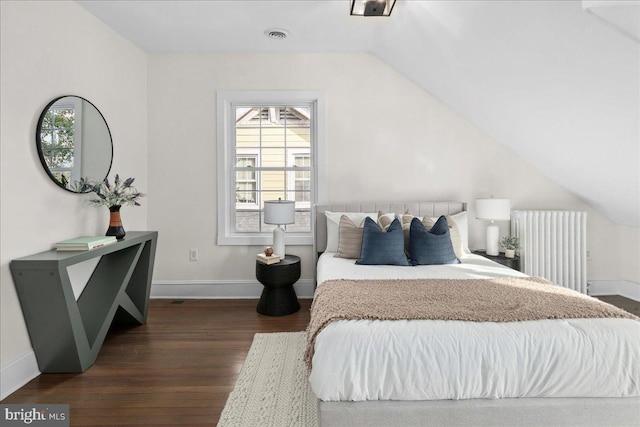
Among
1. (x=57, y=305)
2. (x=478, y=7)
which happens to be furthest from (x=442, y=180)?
(x=57, y=305)

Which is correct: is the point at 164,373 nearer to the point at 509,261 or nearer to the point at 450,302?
the point at 450,302

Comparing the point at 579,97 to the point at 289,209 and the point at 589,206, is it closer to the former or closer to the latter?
the point at 589,206

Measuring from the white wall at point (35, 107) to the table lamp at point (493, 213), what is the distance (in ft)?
12.0

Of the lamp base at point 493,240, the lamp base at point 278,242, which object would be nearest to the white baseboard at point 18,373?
the lamp base at point 278,242

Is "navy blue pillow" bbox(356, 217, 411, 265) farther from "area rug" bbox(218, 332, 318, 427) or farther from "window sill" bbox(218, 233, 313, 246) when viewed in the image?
"window sill" bbox(218, 233, 313, 246)

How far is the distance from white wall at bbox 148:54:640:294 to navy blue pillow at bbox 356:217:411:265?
1078 mm

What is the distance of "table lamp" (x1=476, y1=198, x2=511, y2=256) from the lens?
355 cm

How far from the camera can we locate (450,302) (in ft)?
6.33

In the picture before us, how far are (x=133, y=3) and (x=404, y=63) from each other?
253 centimetres

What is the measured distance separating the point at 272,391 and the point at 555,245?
333 centimetres

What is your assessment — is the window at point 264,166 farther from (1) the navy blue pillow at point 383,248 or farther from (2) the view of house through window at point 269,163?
(1) the navy blue pillow at point 383,248

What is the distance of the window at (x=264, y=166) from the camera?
4039 millimetres

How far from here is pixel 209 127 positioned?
4000 mm

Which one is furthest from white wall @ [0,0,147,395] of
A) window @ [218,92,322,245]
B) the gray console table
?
window @ [218,92,322,245]
